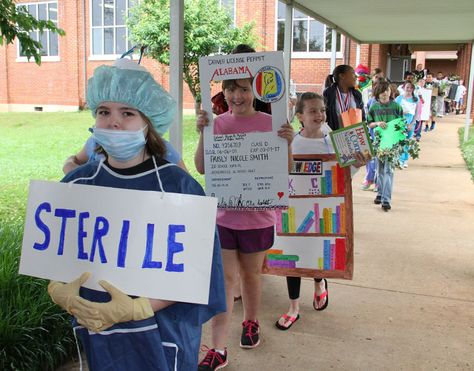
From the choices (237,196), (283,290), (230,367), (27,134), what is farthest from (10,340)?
(27,134)

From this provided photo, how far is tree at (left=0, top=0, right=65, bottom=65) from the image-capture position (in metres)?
3.63

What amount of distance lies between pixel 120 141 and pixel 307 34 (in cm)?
2178

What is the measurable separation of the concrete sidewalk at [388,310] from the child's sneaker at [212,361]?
0.11m

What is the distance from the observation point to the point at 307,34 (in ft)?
73.5

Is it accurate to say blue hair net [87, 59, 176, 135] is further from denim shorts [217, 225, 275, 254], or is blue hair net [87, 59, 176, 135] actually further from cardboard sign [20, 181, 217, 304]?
denim shorts [217, 225, 275, 254]

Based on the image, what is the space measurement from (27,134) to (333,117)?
14151mm

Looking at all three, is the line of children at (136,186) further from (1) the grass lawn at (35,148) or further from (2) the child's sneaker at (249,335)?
(1) the grass lawn at (35,148)

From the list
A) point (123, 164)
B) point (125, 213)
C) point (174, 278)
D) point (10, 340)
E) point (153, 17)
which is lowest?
point (10, 340)

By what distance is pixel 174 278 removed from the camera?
180 centimetres

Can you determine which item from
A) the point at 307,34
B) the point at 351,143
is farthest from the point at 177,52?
the point at 307,34

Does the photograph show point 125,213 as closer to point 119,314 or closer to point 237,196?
point 119,314

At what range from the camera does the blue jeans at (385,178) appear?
7582 mm

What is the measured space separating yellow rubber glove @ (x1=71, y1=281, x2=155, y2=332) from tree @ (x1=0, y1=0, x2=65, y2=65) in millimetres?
2576

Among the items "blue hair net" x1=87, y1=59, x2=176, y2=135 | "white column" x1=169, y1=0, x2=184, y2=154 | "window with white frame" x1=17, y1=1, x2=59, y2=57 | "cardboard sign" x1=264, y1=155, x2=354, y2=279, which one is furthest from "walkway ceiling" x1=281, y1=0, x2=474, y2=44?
"window with white frame" x1=17, y1=1, x2=59, y2=57
